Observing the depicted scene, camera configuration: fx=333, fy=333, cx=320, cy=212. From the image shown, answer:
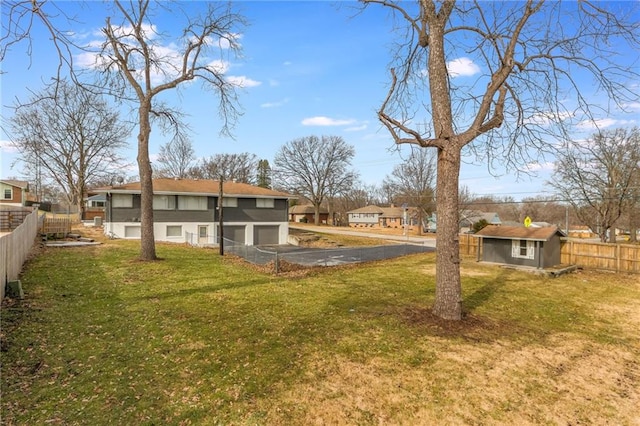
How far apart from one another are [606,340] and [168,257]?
47.5 feet

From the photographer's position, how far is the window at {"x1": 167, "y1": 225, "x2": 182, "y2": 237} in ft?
81.7

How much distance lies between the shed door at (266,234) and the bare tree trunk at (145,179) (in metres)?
A: 15.8

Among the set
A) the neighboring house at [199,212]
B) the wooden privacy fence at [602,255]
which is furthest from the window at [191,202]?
the wooden privacy fence at [602,255]

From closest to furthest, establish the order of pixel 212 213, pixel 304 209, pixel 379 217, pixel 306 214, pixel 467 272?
pixel 467 272, pixel 212 213, pixel 379 217, pixel 306 214, pixel 304 209

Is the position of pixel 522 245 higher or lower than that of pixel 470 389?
higher

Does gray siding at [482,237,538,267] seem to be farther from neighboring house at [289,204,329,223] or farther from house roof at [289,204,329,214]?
house roof at [289,204,329,214]

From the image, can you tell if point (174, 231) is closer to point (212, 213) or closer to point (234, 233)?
point (212, 213)

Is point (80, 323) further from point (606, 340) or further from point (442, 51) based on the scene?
point (606, 340)

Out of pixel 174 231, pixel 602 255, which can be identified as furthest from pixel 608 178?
pixel 174 231

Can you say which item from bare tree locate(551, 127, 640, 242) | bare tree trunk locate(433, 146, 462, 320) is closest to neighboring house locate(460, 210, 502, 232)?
bare tree locate(551, 127, 640, 242)

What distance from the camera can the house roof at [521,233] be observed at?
50.8ft

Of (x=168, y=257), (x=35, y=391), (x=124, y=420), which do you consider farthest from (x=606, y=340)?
(x=168, y=257)

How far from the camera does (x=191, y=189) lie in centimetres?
2597

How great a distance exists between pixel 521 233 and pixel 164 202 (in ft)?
75.3
